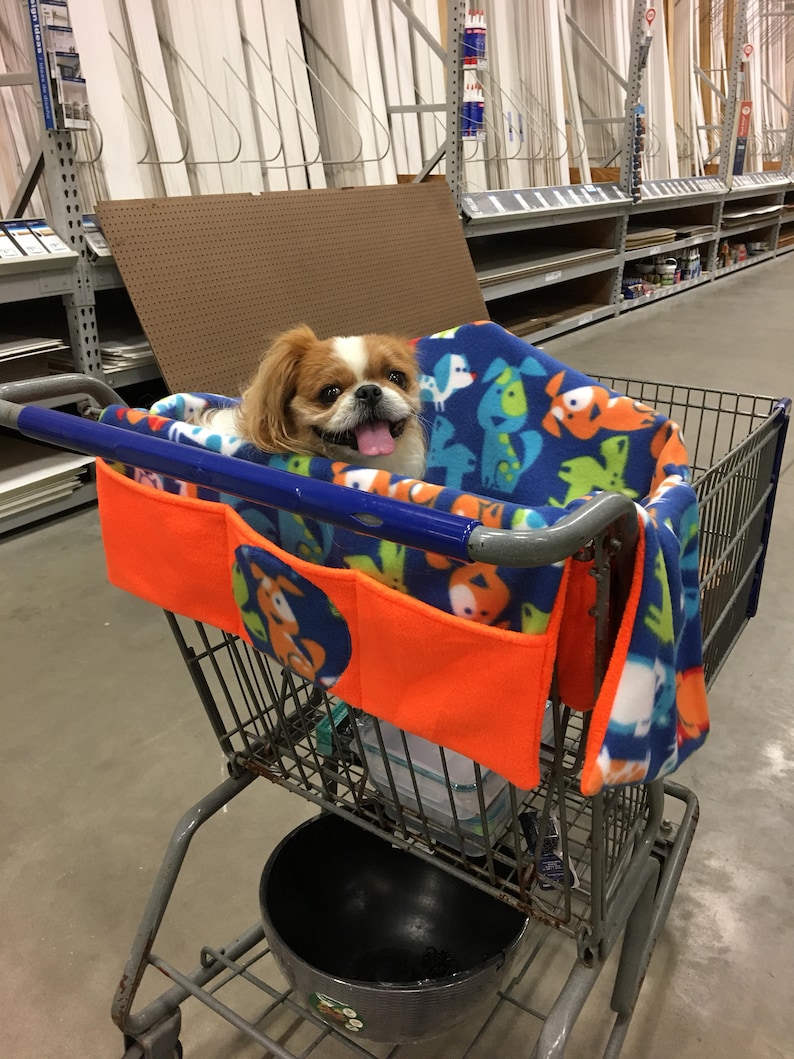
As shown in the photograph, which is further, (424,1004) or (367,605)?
(424,1004)

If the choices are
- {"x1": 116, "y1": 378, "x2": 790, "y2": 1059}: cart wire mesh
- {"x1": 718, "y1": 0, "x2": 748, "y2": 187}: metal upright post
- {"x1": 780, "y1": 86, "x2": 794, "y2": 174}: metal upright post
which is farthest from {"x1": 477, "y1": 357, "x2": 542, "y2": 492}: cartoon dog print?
{"x1": 780, "y1": 86, "x2": 794, "y2": 174}: metal upright post

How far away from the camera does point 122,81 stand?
2867 millimetres

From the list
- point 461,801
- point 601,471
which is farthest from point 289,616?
point 601,471

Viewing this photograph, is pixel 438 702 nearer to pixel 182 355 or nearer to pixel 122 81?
pixel 182 355

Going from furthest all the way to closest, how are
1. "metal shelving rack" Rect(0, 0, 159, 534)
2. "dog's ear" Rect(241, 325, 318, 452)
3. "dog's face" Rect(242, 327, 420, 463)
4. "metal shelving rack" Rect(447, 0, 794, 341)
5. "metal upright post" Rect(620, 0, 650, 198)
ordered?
"metal upright post" Rect(620, 0, 650, 198) < "metal shelving rack" Rect(447, 0, 794, 341) < "metal shelving rack" Rect(0, 0, 159, 534) < "dog's face" Rect(242, 327, 420, 463) < "dog's ear" Rect(241, 325, 318, 452)

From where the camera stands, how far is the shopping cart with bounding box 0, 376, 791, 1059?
0.55m

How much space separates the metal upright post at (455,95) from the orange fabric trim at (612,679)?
313 cm

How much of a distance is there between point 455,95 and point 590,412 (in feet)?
8.86

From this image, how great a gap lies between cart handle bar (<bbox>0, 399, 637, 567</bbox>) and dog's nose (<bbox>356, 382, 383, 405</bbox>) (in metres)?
0.32

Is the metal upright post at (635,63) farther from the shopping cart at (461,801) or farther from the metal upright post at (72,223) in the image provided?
the shopping cart at (461,801)

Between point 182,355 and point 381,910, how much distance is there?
163 cm

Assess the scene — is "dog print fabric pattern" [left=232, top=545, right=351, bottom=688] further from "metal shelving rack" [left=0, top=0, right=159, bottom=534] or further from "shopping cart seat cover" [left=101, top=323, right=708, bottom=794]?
"metal shelving rack" [left=0, top=0, right=159, bottom=534]

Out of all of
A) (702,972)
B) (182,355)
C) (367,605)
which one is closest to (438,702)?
(367,605)

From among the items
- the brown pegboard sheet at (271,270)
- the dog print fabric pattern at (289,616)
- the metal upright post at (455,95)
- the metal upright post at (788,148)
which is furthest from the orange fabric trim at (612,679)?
the metal upright post at (788,148)
